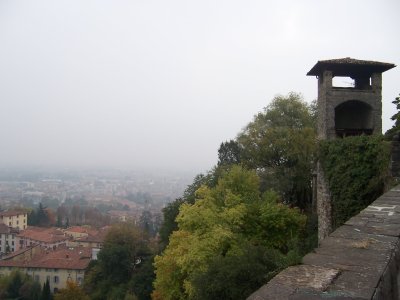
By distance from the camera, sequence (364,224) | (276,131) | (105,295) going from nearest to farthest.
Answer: (364,224) < (276,131) < (105,295)

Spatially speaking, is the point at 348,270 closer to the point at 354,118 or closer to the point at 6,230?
the point at 354,118

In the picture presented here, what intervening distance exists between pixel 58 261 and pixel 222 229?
147 ft

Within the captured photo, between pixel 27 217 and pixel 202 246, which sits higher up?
pixel 202 246

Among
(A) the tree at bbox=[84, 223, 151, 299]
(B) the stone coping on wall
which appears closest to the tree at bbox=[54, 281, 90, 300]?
(A) the tree at bbox=[84, 223, 151, 299]

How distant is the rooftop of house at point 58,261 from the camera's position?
50188mm

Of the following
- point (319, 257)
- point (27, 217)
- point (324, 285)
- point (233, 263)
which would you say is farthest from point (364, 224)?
point (27, 217)

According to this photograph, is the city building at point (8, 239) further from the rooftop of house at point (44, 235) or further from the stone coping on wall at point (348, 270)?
the stone coping on wall at point (348, 270)

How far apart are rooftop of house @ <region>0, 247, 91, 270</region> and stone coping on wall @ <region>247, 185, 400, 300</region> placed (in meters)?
52.1

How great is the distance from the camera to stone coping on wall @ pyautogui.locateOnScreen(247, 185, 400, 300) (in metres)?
2.29

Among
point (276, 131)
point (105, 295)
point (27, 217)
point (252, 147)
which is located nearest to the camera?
point (276, 131)

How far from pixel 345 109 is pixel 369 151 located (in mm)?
7654

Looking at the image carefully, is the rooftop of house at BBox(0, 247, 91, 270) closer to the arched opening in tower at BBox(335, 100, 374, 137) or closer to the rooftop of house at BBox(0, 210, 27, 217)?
the rooftop of house at BBox(0, 210, 27, 217)

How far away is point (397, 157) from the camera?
8.20 m

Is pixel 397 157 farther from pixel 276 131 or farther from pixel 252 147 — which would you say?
pixel 252 147
